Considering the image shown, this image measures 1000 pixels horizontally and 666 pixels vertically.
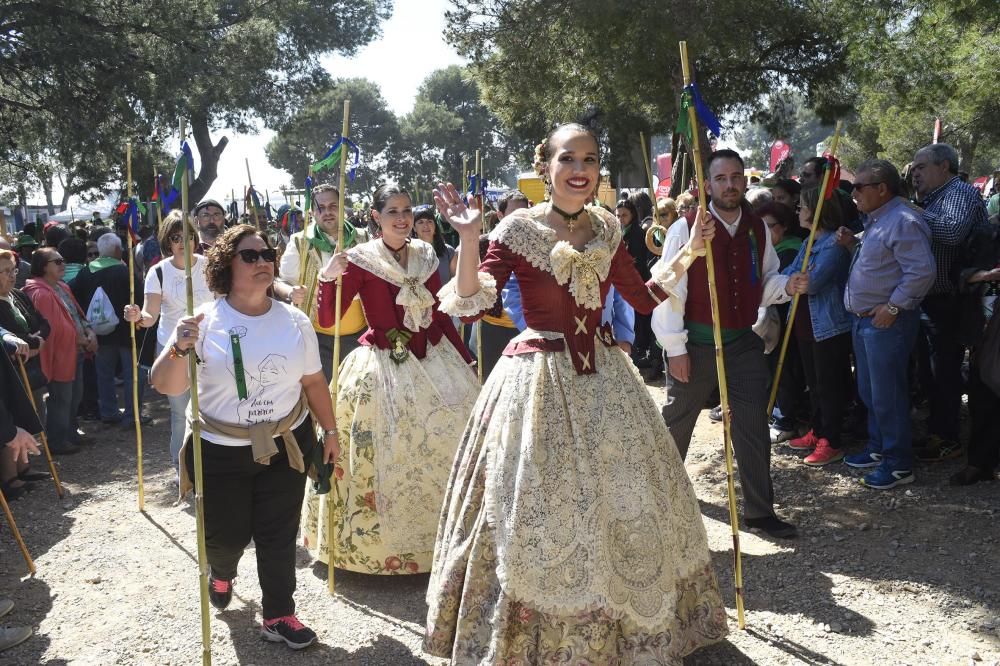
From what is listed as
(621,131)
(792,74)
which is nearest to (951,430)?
(792,74)

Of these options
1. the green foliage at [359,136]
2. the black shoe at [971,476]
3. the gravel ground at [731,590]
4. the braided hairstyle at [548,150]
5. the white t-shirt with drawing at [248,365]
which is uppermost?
the green foliage at [359,136]

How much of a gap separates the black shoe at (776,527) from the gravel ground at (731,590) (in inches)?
2.7

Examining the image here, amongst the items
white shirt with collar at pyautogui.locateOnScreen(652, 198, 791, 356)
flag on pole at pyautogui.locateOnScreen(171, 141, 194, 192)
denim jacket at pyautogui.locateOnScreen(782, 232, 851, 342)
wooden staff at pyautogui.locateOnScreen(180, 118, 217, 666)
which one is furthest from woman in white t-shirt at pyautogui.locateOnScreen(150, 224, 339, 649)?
denim jacket at pyautogui.locateOnScreen(782, 232, 851, 342)

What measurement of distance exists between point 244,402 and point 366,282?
136 centimetres

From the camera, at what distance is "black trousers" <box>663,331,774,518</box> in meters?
4.64

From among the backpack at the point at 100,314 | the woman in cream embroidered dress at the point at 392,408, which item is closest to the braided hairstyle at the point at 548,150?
the woman in cream embroidered dress at the point at 392,408

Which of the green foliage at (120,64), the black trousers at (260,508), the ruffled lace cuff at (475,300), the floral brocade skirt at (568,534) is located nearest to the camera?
the floral brocade skirt at (568,534)

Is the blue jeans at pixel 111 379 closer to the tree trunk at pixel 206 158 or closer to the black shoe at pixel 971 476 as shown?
the black shoe at pixel 971 476

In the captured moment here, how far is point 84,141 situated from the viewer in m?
13.4

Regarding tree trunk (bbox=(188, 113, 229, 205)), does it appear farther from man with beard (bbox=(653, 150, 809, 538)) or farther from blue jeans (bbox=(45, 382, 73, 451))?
man with beard (bbox=(653, 150, 809, 538))

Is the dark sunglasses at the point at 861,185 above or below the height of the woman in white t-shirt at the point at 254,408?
above

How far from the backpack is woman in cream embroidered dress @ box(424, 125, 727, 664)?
233 inches

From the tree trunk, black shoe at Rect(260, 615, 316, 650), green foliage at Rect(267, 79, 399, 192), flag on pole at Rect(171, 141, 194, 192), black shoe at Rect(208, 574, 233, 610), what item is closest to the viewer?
flag on pole at Rect(171, 141, 194, 192)

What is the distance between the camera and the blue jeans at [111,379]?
8625 millimetres
